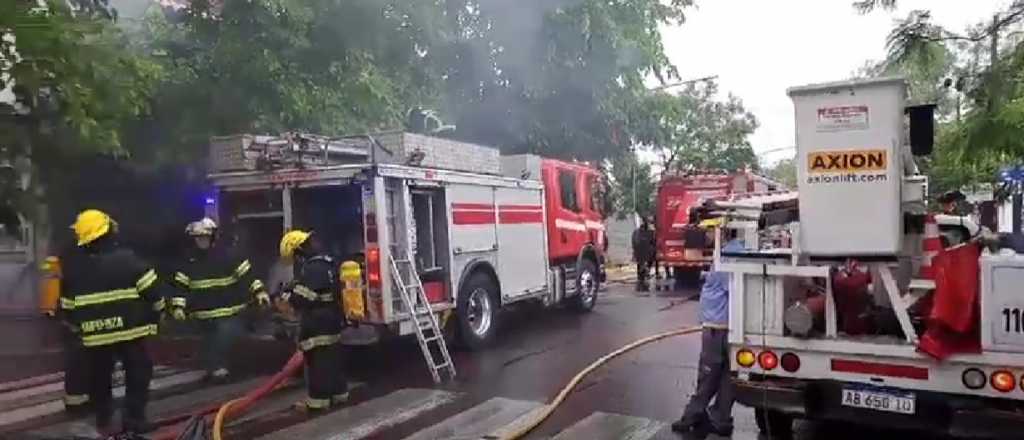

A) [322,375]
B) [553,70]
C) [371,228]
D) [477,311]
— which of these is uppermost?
[553,70]

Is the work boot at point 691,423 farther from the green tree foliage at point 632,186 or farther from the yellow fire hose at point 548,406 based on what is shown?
the green tree foliage at point 632,186

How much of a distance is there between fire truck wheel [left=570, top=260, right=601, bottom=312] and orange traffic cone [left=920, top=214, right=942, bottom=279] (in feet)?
27.2

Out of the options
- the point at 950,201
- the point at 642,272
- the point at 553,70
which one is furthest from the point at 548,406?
the point at 642,272

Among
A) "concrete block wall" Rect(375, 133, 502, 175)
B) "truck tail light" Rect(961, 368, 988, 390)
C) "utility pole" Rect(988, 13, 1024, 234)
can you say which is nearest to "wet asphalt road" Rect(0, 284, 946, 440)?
"truck tail light" Rect(961, 368, 988, 390)

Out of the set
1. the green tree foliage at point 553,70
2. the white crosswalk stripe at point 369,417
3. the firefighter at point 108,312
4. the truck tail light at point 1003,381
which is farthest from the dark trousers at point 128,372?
the green tree foliage at point 553,70

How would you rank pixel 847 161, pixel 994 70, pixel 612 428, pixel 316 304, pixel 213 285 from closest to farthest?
1. pixel 994 70
2. pixel 847 161
3. pixel 612 428
4. pixel 316 304
5. pixel 213 285

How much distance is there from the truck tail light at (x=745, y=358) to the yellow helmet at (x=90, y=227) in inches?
167

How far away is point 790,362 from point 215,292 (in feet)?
17.0

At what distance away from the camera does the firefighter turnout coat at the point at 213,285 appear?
26.0ft

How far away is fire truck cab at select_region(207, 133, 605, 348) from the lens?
27.4ft

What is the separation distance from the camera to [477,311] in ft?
33.5

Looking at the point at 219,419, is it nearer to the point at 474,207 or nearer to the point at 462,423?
the point at 462,423

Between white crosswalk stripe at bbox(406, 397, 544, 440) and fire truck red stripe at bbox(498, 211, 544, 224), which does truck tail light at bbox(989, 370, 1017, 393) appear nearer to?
white crosswalk stripe at bbox(406, 397, 544, 440)

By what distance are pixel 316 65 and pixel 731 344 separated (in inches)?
296
